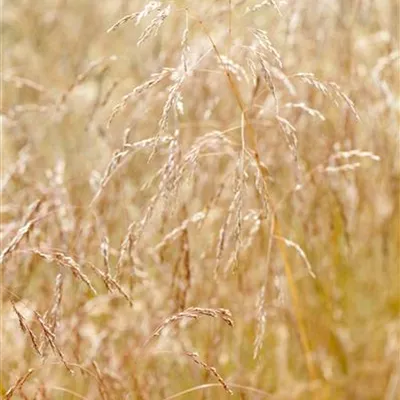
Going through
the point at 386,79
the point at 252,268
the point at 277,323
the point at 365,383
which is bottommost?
the point at 365,383

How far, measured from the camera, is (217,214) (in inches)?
106

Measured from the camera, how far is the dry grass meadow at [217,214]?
6.75ft

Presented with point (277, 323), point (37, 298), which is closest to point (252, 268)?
point (277, 323)

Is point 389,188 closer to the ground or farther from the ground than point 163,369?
farther from the ground

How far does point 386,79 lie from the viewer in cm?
253

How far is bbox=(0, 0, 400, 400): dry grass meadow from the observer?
6.75 ft

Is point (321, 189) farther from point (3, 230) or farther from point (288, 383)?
point (3, 230)

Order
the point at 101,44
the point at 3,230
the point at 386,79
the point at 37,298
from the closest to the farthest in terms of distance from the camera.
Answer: the point at 3,230 < the point at 37,298 < the point at 386,79 < the point at 101,44

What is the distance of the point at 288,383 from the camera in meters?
2.57

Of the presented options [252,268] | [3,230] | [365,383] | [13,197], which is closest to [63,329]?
[3,230]

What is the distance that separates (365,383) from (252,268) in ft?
1.56

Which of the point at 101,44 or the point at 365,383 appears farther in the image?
the point at 101,44

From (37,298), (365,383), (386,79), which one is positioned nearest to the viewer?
(37,298)

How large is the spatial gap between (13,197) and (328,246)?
83cm
